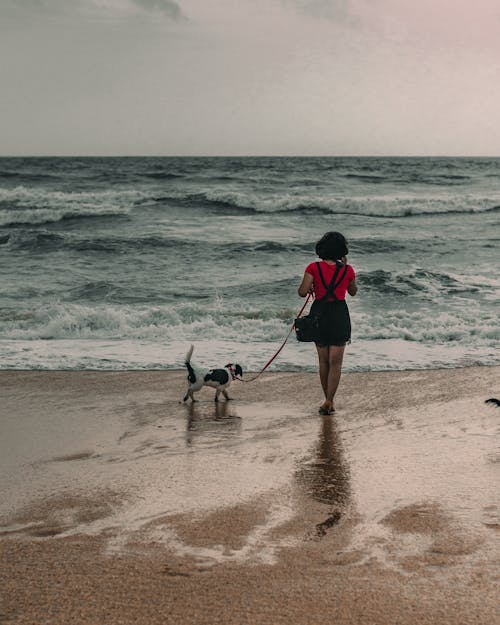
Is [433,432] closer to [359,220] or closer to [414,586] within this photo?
[414,586]

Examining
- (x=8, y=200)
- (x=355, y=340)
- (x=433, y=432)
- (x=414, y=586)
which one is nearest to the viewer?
(x=414, y=586)

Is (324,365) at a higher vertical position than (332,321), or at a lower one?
lower

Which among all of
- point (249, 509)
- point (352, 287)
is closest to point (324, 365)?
point (352, 287)

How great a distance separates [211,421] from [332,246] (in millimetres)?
1617

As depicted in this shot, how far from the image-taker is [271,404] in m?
6.40

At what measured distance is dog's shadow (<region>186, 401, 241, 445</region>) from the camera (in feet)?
17.9

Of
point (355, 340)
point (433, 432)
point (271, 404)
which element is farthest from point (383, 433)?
point (355, 340)

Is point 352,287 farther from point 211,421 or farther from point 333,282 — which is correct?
point 211,421

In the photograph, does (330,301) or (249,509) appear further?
(330,301)

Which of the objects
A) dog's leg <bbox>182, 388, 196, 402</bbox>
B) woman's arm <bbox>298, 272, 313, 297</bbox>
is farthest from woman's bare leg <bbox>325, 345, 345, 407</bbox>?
dog's leg <bbox>182, 388, 196, 402</bbox>

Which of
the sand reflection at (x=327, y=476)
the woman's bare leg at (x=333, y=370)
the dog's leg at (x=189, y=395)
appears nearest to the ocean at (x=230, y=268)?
the dog's leg at (x=189, y=395)

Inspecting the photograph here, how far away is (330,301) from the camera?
604cm

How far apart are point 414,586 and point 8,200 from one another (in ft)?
92.2

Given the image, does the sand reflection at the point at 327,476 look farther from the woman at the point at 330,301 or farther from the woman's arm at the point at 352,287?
the woman's arm at the point at 352,287
